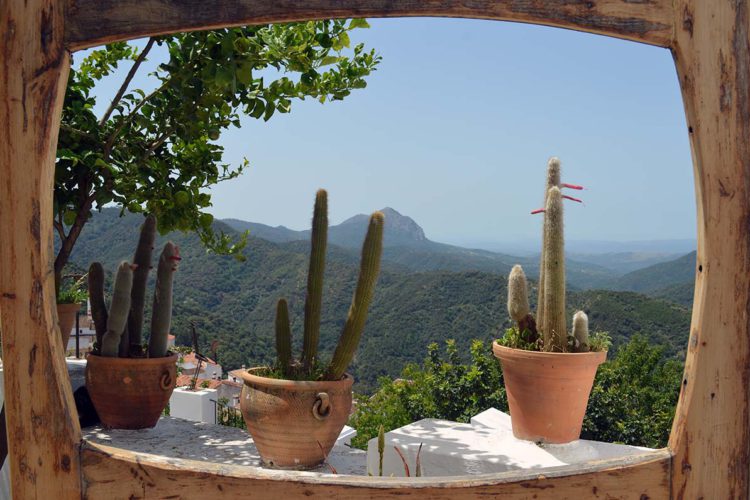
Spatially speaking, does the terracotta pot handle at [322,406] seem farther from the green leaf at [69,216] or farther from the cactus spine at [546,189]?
the green leaf at [69,216]

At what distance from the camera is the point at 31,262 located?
1.44 m

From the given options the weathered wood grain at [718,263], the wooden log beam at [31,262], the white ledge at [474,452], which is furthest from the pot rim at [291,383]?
the weathered wood grain at [718,263]

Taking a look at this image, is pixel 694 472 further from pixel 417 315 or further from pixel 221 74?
pixel 417 315

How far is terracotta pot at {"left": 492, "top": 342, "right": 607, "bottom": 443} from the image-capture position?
7.60ft

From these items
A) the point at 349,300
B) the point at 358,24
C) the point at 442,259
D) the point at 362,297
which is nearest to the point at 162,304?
the point at 362,297

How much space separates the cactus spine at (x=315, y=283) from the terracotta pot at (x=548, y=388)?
70 cm

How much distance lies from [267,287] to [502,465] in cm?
1380

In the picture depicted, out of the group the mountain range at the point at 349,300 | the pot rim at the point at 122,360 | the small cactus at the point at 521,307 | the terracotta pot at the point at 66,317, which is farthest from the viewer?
the mountain range at the point at 349,300

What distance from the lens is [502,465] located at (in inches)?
86.4

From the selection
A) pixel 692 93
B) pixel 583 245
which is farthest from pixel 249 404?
pixel 583 245

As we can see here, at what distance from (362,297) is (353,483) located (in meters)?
1.09

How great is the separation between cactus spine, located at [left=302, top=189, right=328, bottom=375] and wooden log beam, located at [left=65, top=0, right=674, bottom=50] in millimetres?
1195

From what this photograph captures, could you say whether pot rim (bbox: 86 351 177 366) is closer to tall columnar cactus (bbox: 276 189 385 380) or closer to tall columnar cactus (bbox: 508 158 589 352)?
tall columnar cactus (bbox: 276 189 385 380)

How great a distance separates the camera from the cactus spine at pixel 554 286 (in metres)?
2.40
